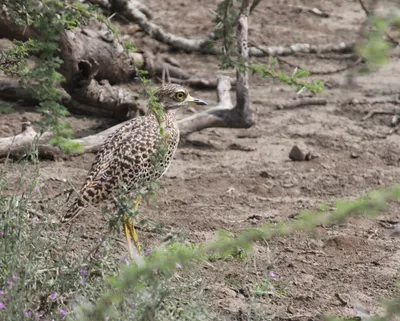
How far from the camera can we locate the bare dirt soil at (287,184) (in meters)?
5.22

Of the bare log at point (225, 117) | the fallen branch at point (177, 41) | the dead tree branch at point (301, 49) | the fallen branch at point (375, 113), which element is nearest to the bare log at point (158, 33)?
the fallen branch at point (177, 41)

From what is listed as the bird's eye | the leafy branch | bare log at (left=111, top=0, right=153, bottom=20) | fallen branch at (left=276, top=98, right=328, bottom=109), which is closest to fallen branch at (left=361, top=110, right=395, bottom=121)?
fallen branch at (left=276, top=98, right=328, bottom=109)

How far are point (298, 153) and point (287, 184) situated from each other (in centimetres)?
57

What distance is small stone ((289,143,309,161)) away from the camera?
7.61 metres

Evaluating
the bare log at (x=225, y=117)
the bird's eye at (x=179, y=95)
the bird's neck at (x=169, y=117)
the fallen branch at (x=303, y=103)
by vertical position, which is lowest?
the fallen branch at (x=303, y=103)

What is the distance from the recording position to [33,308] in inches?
162

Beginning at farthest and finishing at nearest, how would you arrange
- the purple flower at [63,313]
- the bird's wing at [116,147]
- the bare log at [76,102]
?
1. the bare log at [76,102]
2. the bird's wing at [116,147]
3. the purple flower at [63,313]

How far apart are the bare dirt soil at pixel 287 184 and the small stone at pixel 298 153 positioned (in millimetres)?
66

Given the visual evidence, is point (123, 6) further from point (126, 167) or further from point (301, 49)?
point (126, 167)

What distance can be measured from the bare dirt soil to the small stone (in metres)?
0.07

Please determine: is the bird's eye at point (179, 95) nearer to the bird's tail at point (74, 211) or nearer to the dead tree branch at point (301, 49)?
the bird's tail at point (74, 211)

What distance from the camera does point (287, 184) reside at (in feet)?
23.4

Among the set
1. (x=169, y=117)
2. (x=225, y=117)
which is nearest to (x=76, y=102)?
(x=225, y=117)

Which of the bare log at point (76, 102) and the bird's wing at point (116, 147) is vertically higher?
the bird's wing at point (116, 147)
